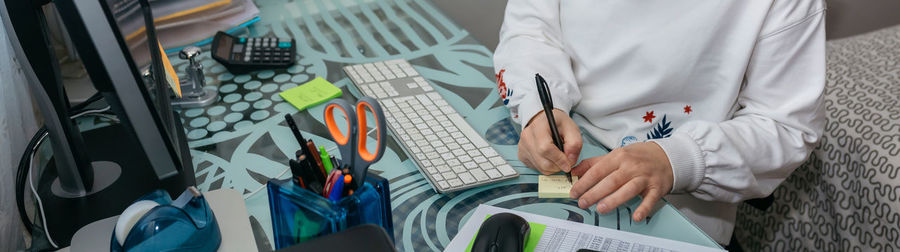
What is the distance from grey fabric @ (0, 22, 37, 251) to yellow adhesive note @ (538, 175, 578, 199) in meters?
0.58

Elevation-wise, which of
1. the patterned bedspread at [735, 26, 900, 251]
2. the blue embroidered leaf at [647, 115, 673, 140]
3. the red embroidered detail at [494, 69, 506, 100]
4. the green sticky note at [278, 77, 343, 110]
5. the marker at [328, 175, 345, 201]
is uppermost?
the marker at [328, 175, 345, 201]

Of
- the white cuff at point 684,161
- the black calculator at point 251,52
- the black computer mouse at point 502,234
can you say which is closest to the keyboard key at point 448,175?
the black computer mouse at point 502,234

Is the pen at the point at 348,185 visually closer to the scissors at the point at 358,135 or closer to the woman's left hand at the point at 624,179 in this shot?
the scissors at the point at 358,135

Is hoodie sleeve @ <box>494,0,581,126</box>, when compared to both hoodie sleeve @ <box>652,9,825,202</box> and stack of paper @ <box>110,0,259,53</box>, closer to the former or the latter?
hoodie sleeve @ <box>652,9,825,202</box>

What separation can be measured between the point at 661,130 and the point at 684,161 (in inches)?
7.0

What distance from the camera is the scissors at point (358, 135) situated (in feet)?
1.69

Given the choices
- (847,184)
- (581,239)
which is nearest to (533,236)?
(581,239)

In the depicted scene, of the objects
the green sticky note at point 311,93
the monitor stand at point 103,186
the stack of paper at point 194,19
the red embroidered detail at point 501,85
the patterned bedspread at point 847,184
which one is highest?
the stack of paper at point 194,19

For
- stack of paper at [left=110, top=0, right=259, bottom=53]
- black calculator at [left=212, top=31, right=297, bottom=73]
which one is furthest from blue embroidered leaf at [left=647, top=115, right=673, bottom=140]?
stack of paper at [left=110, top=0, right=259, bottom=53]

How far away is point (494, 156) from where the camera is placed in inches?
30.7

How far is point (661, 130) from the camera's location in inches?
36.8

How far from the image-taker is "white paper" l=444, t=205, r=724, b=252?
0.62 meters

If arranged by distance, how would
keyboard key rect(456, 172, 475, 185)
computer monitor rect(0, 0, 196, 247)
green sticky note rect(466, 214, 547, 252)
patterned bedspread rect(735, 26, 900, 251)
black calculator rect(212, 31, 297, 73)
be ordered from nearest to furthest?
computer monitor rect(0, 0, 196, 247)
green sticky note rect(466, 214, 547, 252)
keyboard key rect(456, 172, 475, 185)
black calculator rect(212, 31, 297, 73)
patterned bedspread rect(735, 26, 900, 251)

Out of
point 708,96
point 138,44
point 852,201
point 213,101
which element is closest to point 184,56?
point 213,101
